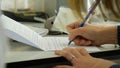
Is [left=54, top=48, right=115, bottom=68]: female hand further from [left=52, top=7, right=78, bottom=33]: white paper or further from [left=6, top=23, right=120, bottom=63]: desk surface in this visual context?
[left=52, top=7, right=78, bottom=33]: white paper

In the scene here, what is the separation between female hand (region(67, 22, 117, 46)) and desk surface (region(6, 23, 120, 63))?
12 cm

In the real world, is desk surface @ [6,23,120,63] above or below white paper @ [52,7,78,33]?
below

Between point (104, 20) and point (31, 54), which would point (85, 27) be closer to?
point (31, 54)

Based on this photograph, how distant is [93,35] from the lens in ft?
2.97

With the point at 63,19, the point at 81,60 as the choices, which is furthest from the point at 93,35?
the point at 63,19

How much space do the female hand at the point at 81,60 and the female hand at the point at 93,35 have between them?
0.55 ft

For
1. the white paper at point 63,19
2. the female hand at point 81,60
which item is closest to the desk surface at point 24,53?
the female hand at point 81,60

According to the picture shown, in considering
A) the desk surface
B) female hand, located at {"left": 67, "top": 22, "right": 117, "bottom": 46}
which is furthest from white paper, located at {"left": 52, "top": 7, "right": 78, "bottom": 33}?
the desk surface

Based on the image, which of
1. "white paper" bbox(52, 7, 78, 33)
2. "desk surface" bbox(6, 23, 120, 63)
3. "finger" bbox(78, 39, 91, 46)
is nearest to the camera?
"desk surface" bbox(6, 23, 120, 63)

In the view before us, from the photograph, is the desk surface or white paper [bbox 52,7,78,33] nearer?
the desk surface

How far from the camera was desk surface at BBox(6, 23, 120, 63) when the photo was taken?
636mm

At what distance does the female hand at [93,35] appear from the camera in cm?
89

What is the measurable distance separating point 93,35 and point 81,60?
0.80 feet

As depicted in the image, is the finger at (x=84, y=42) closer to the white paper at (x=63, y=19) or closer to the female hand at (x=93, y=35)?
the female hand at (x=93, y=35)
